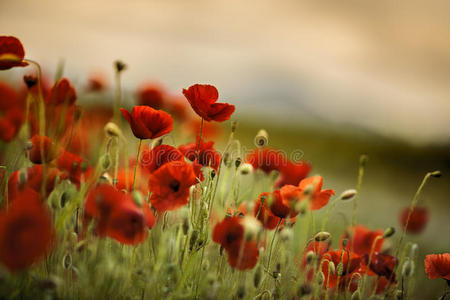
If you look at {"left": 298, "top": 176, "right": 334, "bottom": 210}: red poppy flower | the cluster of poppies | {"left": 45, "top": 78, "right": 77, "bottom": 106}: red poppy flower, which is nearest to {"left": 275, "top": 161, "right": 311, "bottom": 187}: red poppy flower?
the cluster of poppies

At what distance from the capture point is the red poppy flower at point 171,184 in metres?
0.90

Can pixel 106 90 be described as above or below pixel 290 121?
above

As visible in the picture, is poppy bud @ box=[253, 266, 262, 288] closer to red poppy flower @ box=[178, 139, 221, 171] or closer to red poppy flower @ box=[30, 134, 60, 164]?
red poppy flower @ box=[178, 139, 221, 171]

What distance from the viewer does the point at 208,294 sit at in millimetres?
762

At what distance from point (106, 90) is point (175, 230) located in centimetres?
112

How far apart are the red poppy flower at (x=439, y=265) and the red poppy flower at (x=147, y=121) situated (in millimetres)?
825

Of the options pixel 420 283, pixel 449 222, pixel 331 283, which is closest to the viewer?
pixel 331 283

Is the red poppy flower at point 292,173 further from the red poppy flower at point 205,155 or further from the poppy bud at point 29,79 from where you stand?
the poppy bud at point 29,79

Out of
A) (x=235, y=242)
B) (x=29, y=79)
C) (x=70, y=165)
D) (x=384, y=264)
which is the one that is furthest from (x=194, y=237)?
(x=29, y=79)

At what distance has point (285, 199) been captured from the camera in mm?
930

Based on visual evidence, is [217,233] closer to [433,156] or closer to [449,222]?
[449,222]

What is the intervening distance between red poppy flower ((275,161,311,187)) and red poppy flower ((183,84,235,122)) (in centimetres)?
35

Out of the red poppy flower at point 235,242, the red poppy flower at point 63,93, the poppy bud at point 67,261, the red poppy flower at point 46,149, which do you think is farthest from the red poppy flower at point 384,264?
the red poppy flower at point 63,93

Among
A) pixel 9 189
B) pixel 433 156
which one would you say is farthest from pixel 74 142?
pixel 433 156
